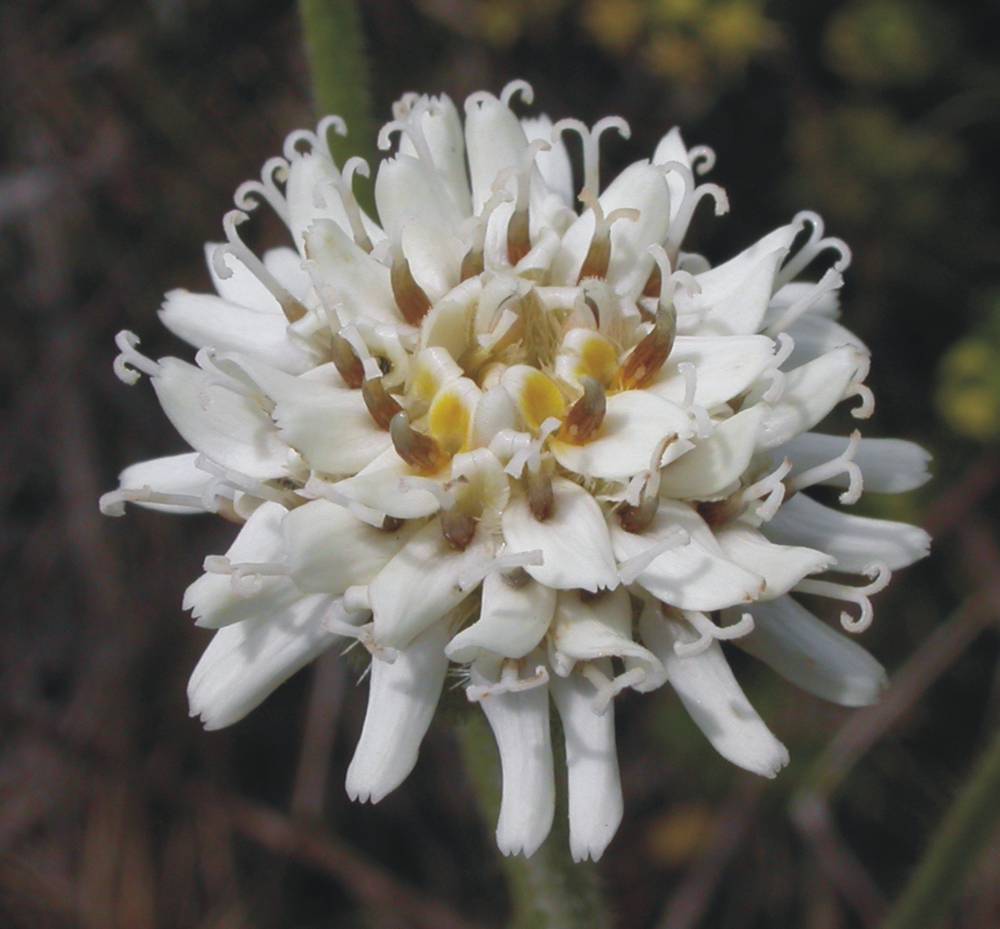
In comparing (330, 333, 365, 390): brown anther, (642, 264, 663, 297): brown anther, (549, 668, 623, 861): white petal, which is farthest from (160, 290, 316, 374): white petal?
(549, 668, 623, 861): white petal

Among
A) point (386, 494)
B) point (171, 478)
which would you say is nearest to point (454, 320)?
point (386, 494)

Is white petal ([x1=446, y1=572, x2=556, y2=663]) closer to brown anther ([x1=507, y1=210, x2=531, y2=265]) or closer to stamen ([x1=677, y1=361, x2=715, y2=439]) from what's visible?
stamen ([x1=677, y1=361, x2=715, y2=439])

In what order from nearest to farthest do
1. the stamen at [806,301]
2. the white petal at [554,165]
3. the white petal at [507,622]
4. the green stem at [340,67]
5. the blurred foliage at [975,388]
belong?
the white petal at [507,622]
the stamen at [806,301]
the white petal at [554,165]
the green stem at [340,67]
the blurred foliage at [975,388]

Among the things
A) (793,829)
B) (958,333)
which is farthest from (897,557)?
(958,333)

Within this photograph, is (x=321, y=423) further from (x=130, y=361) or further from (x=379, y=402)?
(x=130, y=361)

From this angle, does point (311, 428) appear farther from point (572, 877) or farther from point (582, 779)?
point (572, 877)

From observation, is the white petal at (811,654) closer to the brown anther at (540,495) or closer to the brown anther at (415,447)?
the brown anther at (540,495)

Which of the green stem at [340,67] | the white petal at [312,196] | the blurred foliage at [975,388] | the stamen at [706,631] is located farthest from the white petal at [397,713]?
the blurred foliage at [975,388]
